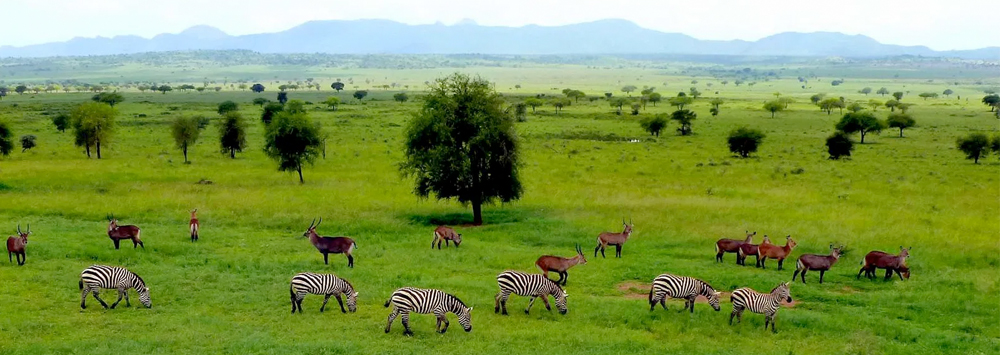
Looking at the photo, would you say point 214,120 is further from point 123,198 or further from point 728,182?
point 728,182

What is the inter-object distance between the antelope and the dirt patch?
8.31 meters

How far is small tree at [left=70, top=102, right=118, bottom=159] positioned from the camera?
221ft

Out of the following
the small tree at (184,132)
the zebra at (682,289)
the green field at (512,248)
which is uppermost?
the small tree at (184,132)

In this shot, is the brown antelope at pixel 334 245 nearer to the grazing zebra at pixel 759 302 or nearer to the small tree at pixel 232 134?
the grazing zebra at pixel 759 302

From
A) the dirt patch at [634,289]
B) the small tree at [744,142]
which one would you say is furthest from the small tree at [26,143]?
the small tree at [744,142]

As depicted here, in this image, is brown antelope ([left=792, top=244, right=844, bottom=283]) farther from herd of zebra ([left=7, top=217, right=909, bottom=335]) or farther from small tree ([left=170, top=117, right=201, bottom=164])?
small tree ([left=170, top=117, right=201, bottom=164])

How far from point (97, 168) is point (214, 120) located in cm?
5049

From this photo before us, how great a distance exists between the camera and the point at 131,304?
22.0m

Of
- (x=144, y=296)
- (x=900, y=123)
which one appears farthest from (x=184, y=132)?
(x=900, y=123)

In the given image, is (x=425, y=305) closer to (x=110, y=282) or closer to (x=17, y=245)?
(x=110, y=282)

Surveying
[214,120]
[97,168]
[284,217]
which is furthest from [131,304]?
[214,120]

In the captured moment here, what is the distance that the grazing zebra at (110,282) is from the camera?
21.2 m

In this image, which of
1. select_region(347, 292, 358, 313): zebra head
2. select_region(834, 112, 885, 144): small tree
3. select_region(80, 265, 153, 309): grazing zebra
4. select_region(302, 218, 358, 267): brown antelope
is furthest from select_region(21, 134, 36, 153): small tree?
select_region(834, 112, 885, 144): small tree

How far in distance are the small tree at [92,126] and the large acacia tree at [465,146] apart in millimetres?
43642
